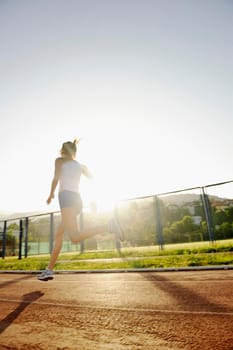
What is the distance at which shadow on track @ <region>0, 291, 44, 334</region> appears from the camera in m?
1.96

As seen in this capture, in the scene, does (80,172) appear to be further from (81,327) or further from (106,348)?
(106,348)

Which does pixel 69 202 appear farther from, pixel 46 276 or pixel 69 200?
pixel 46 276

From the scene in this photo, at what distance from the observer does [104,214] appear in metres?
12.1

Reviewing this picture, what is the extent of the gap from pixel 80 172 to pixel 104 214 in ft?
27.3

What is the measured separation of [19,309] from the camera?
8.05 ft

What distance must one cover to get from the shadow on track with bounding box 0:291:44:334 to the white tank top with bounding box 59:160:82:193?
140cm

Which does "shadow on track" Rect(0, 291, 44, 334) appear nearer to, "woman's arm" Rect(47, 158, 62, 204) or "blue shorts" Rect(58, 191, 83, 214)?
"blue shorts" Rect(58, 191, 83, 214)

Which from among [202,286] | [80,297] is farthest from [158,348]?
[202,286]

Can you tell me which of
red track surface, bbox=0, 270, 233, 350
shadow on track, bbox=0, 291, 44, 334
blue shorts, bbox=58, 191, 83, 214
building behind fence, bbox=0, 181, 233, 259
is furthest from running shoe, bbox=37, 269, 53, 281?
building behind fence, bbox=0, 181, 233, 259

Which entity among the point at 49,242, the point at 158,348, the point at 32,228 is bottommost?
the point at 158,348

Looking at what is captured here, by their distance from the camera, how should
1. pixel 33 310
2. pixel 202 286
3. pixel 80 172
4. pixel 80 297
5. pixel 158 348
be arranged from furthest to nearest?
pixel 80 172 → pixel 202 286 → pixel 80 297 → pixel 33 310 → pixel 158 348

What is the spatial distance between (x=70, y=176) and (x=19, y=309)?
1.86 m

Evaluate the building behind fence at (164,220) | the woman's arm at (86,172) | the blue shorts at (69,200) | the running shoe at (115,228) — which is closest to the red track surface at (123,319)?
the running shoe at (115,228)

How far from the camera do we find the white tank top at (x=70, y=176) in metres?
3.79
